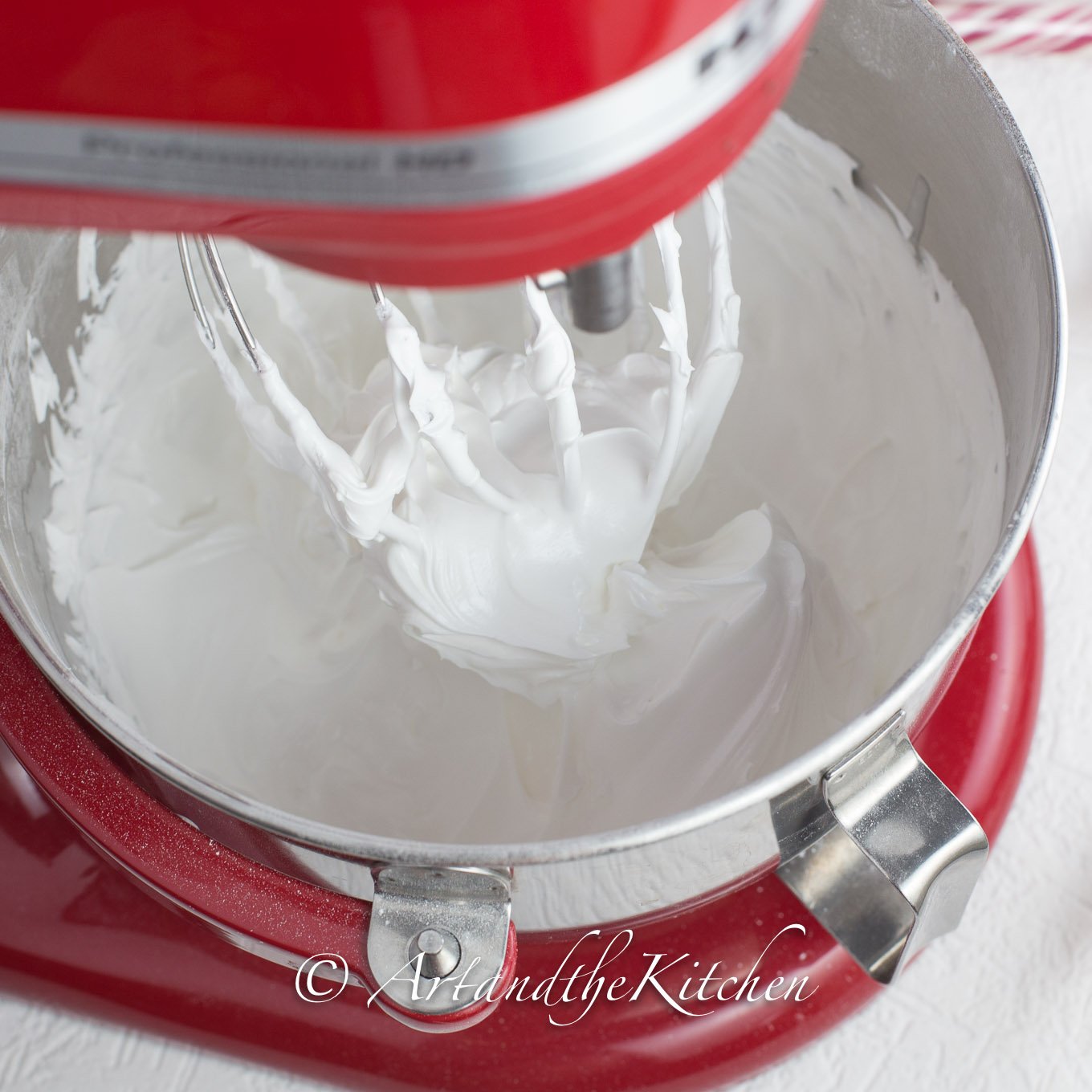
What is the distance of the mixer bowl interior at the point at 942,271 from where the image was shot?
456mm

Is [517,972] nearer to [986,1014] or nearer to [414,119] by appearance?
[986,1014]

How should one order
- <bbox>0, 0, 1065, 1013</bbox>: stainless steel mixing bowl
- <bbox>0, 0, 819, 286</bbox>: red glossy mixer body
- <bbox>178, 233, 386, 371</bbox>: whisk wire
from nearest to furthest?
<bbox>0, 0, 819, 286</bbox>: red glossy mixer body, <bbox>0, 0, 1065, 1013</bbox>: stainless steel mixing bowl, <bbox>178, 233, 386, 371</bbox>: whisk wire

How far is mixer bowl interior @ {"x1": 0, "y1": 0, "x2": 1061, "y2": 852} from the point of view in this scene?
46 cm

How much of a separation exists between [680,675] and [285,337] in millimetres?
363

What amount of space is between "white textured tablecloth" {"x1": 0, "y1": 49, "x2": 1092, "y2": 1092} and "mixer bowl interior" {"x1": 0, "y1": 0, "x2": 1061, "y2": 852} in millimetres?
169

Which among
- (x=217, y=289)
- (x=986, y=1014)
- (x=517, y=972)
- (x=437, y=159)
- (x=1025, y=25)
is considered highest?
(x=437, y=159)

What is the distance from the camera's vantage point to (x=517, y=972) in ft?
2.11

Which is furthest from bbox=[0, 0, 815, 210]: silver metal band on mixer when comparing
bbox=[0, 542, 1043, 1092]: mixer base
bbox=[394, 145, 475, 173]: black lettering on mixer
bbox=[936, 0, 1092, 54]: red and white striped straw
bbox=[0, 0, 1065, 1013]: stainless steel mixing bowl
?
bbox=[936, 0, 1092, 54]: red and white striped straw

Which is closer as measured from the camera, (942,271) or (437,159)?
(437,159)

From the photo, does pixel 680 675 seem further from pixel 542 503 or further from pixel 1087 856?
pixel 1087 856

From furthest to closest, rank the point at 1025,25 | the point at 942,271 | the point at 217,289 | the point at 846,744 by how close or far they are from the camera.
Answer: the point at 1025,25 → the point at 942,271 → the point at 217,289 → the point at 846,744

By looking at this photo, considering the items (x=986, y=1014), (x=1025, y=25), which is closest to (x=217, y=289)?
(x=986, y=1014)

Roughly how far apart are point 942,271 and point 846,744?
36cm

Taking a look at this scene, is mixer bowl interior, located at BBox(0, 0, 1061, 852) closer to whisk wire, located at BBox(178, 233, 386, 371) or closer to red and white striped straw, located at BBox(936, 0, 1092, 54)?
whisk wire, located at BBox(178, 233, 386, 371)
